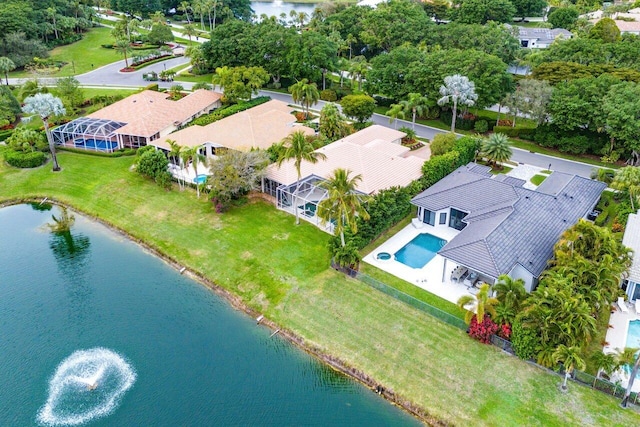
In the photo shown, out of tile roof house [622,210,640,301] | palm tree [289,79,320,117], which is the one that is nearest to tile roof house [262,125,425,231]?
palm tree [289,79,320,117]

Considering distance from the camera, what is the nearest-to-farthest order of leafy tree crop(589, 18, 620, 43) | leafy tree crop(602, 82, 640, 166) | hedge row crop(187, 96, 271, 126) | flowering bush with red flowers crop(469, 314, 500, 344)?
flowering bush with red flowers crop(469, 314, 500, 344)
leafy tree crop(602, 82, 640, 166)
hedge row crop(187, 96, 271, 126)
leafy tree crop(589, 18, 620, 43)

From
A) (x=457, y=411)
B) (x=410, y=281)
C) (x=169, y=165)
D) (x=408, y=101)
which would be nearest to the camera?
(x=457, y=411)

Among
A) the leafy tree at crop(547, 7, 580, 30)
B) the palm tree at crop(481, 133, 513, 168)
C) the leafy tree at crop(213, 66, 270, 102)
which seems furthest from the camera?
the leafy tree at crop(547, 7, 580, 30)

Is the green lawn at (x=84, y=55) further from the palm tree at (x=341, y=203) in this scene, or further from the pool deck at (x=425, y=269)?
the pool deck at (x=425, y=269)

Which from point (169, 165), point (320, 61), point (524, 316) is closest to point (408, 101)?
point (320, 61)

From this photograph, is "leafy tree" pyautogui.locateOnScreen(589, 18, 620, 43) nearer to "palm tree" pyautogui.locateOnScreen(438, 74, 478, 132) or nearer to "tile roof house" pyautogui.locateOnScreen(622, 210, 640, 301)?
"palm tree" pyautogui.locateOnScreen(438, 74, 478, 132)

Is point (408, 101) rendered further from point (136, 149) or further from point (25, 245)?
point (25, 245)

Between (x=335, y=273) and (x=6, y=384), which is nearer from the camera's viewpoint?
(x=6, y=384)
